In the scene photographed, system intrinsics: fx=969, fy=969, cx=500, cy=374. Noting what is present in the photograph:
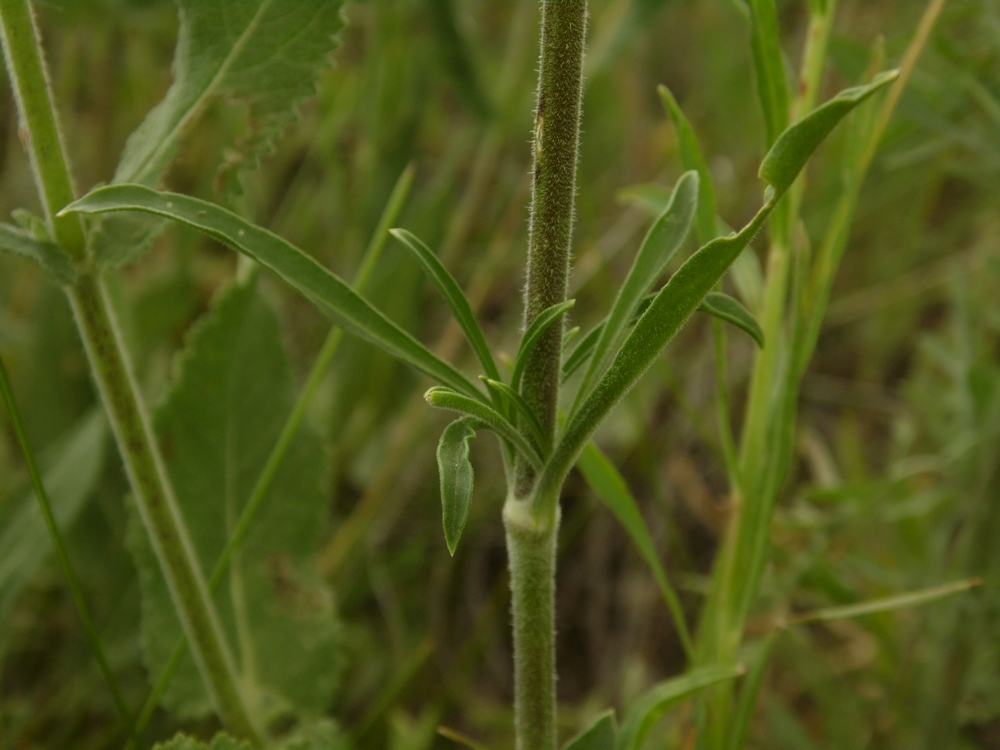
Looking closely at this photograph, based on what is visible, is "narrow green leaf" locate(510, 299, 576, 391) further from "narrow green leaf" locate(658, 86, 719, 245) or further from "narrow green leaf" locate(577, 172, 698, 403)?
"narrow green leaf" locate(658, 86, 719, 245)

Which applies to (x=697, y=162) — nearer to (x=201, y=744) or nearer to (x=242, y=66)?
(x=242, y=66)

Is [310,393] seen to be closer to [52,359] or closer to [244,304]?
[244,304]

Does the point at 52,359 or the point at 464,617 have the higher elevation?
the point at 52,359

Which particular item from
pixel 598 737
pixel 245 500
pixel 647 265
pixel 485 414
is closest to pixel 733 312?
pixel 647 265

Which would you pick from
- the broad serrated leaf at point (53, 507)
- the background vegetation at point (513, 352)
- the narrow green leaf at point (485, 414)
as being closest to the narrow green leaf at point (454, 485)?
the narrow green leaf at point (485, 414)

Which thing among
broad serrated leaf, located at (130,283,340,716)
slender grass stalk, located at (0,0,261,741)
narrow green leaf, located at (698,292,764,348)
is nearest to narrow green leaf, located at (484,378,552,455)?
narrow green leaf, located at (698,292,764,348)

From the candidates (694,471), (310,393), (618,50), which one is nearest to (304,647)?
(310,393)

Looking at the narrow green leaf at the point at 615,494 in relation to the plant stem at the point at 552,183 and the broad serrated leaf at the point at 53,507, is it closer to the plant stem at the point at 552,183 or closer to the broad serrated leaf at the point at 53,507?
the plant stem at the point at 552,183
